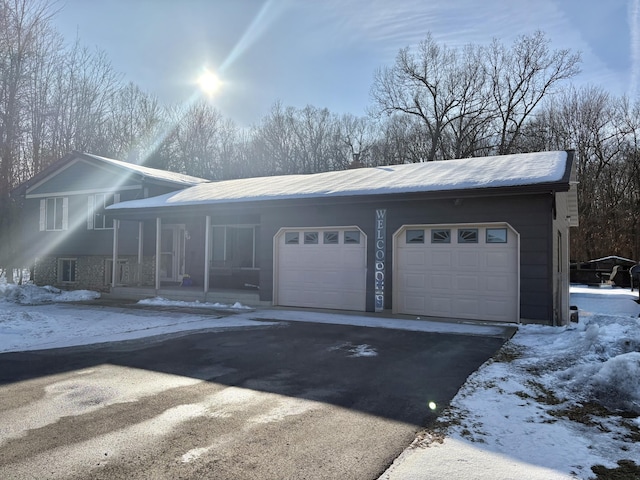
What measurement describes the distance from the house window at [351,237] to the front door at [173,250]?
802 cm

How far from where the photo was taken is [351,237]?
38.3ft

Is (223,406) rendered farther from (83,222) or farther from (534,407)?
(83,222)

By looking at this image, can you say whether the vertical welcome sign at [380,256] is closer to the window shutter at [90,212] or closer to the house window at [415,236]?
the house window at [415,236]

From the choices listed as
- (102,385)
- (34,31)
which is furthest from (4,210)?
(102,385)

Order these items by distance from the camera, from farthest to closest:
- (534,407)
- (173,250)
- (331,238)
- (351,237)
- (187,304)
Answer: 1. (173,250)
2. (187,304)
3. (331,238)
4. (351,237)
5. (534,407)

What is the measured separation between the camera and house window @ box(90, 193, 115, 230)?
1773 cm

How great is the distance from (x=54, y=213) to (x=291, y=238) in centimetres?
1265

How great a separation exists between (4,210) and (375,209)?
2017 cm

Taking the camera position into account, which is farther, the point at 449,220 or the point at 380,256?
the point at 380,256

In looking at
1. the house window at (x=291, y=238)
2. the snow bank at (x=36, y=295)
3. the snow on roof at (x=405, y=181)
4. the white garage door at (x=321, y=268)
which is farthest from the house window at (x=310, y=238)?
the snow bank at (x=36, y=295)

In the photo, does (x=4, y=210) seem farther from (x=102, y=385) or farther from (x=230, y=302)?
(x=102, y=385)

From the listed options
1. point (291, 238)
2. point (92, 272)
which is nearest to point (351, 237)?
point (291, 238)

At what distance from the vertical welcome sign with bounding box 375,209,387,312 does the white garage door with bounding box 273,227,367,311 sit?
1.30ft

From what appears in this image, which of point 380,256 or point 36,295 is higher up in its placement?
point 380,256
